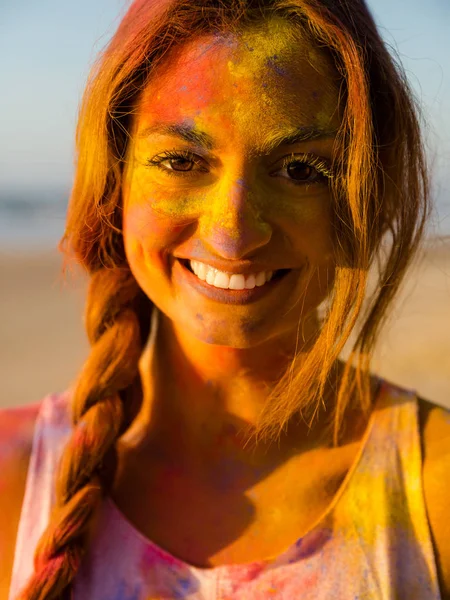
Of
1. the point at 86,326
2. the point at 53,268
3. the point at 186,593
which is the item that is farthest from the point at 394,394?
the point at 53,268

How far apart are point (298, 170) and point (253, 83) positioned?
0.69 feet

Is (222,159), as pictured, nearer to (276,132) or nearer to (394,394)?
(276,132)

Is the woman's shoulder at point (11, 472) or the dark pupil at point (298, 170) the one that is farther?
the woman's shoulder at point (11, 472)

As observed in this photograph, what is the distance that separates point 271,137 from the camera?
157cm

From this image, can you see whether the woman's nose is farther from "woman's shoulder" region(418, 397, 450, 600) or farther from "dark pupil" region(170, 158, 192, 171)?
"woman's shoulder" region(418, 397, 450, 600)

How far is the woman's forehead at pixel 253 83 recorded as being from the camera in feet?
5.13

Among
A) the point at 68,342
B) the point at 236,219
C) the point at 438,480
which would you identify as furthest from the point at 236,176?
the point at 68,342

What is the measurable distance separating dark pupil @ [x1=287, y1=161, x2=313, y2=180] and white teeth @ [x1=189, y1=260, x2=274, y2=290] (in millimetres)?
231

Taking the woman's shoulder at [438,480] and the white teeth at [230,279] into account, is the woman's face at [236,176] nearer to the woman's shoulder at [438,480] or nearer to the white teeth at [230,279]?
the white teeth at [230,279]

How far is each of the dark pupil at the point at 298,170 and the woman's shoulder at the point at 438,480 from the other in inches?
27.7

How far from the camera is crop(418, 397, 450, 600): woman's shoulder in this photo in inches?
67.1

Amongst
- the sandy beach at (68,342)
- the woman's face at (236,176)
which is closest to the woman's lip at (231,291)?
the woman's face at (236,176)

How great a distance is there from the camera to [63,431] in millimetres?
1920

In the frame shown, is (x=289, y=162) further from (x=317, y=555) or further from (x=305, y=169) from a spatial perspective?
(x=317, y=555)
